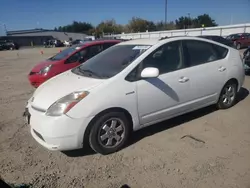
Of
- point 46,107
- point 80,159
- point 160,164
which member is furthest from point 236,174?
Answer: point 46,107

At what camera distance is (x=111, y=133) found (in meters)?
3.45

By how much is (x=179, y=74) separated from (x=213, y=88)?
40.6 inches

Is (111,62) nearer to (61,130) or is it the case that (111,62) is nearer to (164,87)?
(164,87)

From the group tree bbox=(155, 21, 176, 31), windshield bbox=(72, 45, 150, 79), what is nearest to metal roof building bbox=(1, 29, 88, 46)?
tree bbox=(155, 21, 176, 31)

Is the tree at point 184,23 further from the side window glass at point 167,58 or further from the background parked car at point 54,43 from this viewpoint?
the side window glass at point 167,58

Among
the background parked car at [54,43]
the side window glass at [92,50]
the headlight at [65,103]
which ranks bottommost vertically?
the background parked car at [54,43]

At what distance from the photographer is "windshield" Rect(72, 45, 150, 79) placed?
3.70 metres

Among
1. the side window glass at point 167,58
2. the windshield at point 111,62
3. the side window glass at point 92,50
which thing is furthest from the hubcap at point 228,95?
the side window glass at point 92,50

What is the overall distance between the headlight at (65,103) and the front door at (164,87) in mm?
910

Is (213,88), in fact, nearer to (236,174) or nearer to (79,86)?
(236,174)

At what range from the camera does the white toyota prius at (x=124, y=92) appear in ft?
10.4

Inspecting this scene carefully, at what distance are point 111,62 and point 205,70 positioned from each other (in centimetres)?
180

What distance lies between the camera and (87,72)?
397 centimetres

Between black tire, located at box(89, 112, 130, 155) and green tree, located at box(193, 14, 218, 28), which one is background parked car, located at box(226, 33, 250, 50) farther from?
green tree, located at box(193, 14, 218, 28)
